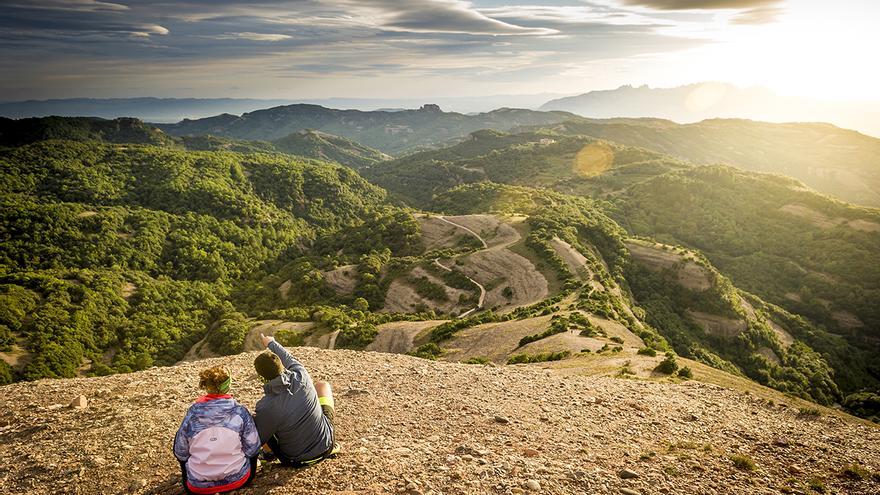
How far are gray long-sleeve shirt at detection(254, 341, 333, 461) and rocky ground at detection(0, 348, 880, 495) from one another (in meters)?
0.50

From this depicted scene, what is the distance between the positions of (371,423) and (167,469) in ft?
16.3

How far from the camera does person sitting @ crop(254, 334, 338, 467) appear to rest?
7.79 m

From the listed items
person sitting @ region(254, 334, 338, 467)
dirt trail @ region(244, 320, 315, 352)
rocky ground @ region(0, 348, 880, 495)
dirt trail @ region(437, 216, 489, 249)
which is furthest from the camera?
dirt trail @ region(437, 216, 489, 249)

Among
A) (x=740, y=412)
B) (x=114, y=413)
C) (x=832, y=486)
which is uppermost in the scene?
(x=114, y=413)

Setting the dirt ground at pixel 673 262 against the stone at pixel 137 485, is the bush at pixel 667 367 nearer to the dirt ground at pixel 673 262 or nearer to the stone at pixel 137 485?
the stone at pixel 137 485

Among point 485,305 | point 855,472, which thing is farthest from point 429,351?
point 855,472

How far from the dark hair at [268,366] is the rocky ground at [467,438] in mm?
2161

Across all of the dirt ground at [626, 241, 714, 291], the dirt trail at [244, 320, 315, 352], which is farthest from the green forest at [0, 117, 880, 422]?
the dirt trail at [244, 320, 315, 352]

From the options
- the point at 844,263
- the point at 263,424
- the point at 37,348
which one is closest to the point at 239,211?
the point at 37,348

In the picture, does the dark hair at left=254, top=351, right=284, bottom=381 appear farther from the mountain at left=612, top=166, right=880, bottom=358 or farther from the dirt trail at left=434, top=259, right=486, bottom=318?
the mountain at left=612, top=166, right=880, bottom=358

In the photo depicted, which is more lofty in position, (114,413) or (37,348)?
(114,413)

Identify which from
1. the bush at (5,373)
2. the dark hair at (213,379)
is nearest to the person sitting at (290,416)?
the dark hair at (213,379)

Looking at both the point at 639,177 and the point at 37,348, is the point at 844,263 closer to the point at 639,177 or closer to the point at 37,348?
the point at 639,177

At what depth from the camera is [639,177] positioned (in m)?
168
